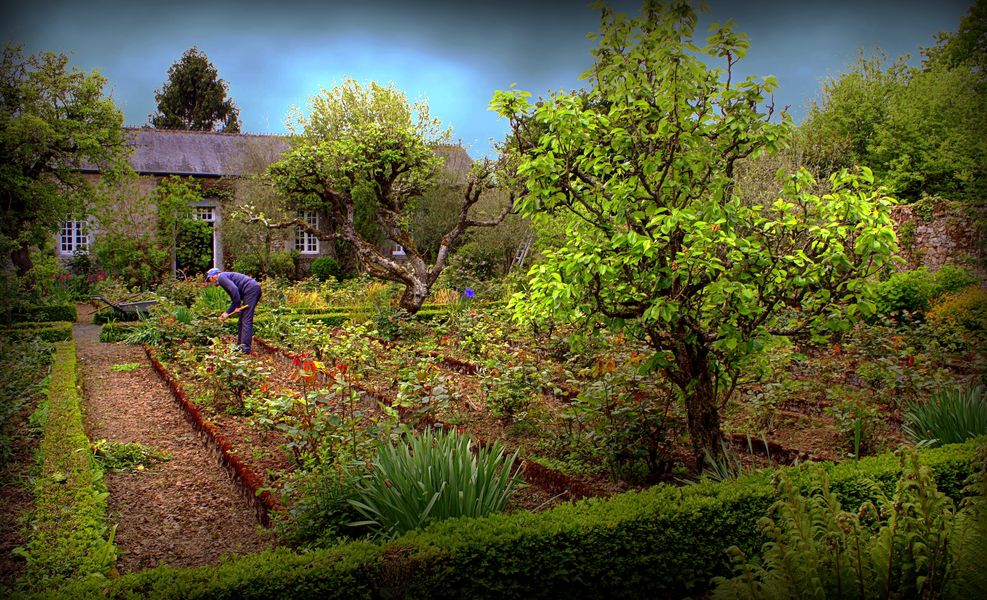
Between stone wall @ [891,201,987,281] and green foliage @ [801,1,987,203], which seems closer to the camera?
stone wall @ [891,201,987,281]

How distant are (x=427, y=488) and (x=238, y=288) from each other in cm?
694

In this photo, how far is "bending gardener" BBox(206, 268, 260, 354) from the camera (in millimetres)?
9297

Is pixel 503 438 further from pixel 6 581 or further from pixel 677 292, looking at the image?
pixel 6 581

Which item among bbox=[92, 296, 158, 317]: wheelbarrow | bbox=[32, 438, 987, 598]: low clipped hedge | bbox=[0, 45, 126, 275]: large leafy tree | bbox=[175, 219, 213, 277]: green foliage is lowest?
bbox=[32, 438, 987, 598]: low clipped hedge

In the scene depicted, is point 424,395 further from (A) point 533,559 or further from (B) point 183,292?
(B) point 183,292

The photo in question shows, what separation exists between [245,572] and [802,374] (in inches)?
269

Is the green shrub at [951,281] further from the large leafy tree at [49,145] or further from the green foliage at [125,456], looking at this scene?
the large leafy tree at [49,145]

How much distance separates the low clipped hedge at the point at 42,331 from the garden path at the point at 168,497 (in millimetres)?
4060

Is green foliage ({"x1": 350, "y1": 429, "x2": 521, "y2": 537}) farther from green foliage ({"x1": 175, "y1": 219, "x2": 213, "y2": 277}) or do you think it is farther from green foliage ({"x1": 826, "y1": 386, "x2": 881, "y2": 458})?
green foliage ({"x1": 175, "y1": 219, "x2": 213, "y2": 277})

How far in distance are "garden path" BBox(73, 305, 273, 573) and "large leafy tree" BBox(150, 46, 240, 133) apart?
97.1ft

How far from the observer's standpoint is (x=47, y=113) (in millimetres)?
13562

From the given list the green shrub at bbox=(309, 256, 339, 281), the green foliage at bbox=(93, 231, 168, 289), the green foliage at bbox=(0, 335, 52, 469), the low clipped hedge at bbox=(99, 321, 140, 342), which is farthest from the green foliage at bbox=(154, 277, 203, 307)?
the green shrub at bbox=(309, 256, 339, 281)

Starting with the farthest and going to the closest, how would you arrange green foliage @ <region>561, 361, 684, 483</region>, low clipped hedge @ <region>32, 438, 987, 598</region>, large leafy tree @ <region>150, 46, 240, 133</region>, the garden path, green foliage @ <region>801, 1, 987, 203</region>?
1. large leafy tree @ <region>150, 46, 240, 133</region>
2. green foliage @ <region>801, 1, 987, 203</region>
3. green foliage @ <region>561, 361, 684, 483</region>
4. the garden path
5. low clipped hedge @ <region>32, 438, 987, 598</region>

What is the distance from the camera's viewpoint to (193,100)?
33875 mm
